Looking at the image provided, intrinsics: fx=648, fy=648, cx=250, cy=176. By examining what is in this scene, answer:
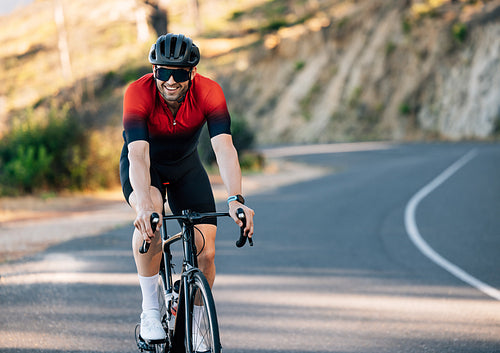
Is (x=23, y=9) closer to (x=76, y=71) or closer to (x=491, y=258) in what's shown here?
(x=76, y=71)

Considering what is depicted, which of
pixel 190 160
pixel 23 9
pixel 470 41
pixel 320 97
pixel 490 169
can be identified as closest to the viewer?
pixel 190 160

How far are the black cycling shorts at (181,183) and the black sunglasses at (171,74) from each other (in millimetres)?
566

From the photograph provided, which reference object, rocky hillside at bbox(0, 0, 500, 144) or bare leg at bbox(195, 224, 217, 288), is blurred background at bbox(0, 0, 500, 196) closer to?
rocky hillside at bbox(0, 0, 500, 144)

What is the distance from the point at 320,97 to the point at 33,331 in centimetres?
4569

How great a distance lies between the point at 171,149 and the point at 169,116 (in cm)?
22

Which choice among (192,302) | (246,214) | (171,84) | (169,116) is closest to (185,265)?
(192,302)

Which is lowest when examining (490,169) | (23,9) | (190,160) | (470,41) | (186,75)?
(490,169)

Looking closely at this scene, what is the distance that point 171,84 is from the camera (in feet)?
12.1

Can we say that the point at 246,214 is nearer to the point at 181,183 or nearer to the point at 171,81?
the point at 181,183

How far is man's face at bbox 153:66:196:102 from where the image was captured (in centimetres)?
367

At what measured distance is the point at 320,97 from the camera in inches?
1959

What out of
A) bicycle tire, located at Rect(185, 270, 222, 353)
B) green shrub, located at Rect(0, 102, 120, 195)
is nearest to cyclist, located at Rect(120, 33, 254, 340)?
bicycle tire, located at Rect(185, 270, 222, 353)

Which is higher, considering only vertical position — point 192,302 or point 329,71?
point 329,71

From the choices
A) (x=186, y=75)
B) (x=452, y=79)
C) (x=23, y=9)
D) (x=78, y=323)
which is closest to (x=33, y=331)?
(x=78, y=323)
